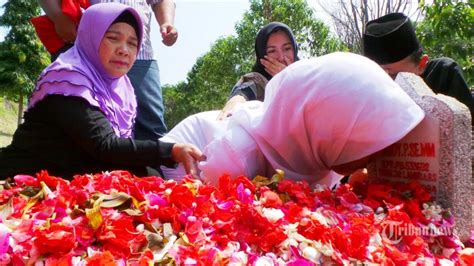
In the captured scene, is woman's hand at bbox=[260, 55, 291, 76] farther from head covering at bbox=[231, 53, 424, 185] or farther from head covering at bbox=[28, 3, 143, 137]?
head covering at bbox=[231, 53, 424, 185]

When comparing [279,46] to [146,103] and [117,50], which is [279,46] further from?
[117,50]

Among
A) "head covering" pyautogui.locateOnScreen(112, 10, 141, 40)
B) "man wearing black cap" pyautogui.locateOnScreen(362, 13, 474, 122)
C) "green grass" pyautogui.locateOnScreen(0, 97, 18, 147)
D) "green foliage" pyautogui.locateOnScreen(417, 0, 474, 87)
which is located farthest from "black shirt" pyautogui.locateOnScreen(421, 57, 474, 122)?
"green grass" pyautogui.locateOnScreen(0, 97, 18, 147)

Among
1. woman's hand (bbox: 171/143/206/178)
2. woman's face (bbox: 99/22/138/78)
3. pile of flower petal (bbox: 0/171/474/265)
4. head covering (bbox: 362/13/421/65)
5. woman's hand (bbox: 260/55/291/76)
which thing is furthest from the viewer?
woman's hand (bbox: 260/55/291/76)

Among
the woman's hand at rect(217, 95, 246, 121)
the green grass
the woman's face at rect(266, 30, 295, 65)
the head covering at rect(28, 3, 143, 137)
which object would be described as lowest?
the green grass

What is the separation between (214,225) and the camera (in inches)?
34.2

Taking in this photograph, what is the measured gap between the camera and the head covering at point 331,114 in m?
1.12

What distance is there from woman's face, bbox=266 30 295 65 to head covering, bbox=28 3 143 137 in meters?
0.99

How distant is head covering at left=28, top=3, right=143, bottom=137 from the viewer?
1.69 meters

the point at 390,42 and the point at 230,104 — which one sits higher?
the point at 390,42

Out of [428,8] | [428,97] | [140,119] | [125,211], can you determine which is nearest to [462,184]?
[428,97]

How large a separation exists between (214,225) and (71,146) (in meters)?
1.02

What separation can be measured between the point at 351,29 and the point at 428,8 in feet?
19.2

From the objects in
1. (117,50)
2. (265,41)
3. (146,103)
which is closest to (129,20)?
(117,50)

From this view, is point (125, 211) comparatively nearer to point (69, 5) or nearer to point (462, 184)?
point (462, 184)
